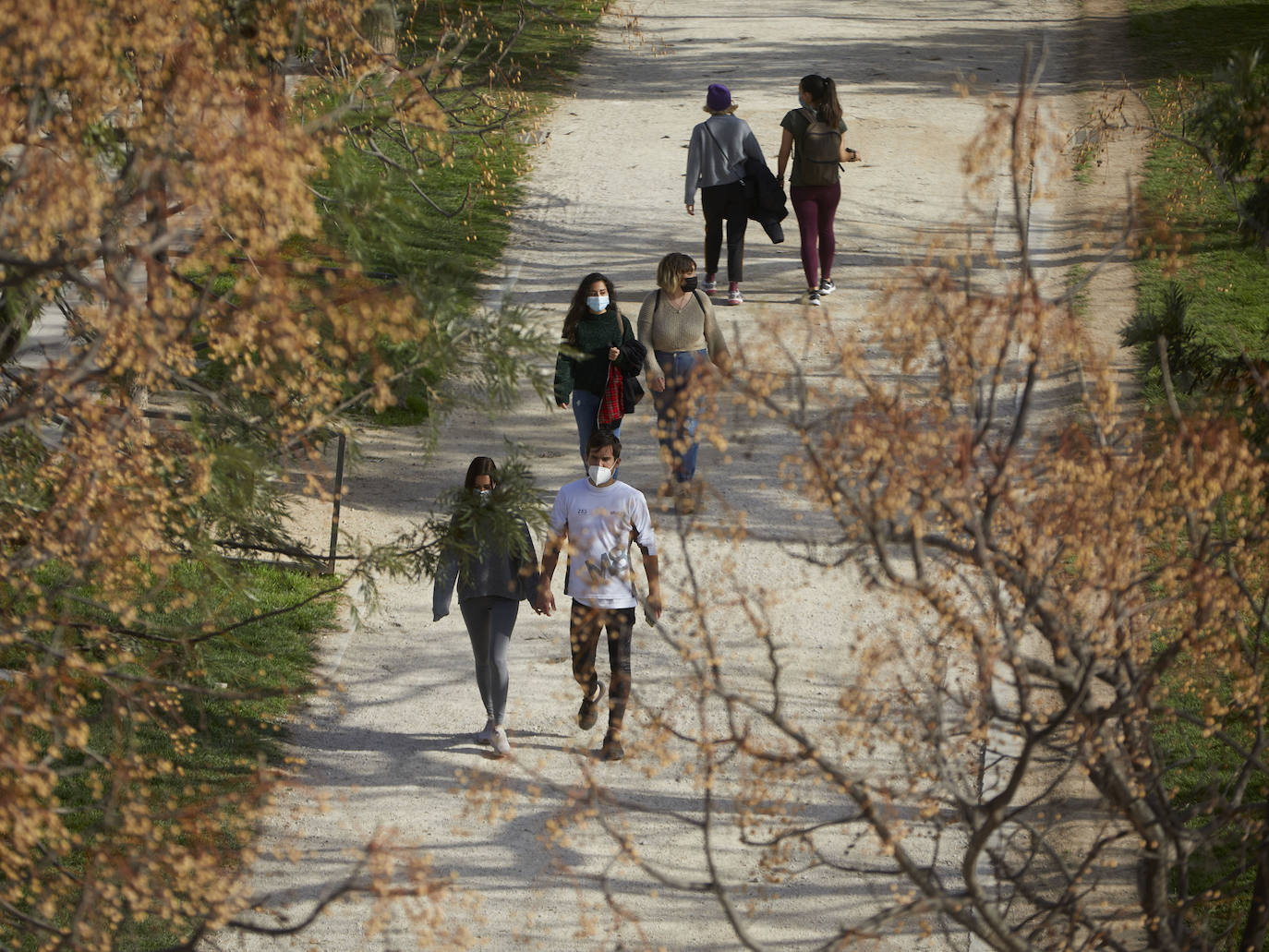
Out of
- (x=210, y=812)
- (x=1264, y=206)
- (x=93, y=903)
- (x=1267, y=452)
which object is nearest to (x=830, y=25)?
(x=1264, y=206)

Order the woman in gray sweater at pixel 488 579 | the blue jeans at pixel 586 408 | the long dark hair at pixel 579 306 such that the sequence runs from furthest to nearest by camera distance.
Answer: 1. the blue jeans at pixel 586 408
2. the long dark hair at pixel 579 306
3. the woman in gray sweater at pixel 488 579

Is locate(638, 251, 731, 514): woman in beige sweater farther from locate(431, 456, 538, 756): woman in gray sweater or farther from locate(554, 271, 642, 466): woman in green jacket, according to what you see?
locate(431, 456, 538, 756): woman in gray sweater

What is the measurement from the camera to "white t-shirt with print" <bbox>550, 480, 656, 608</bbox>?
7.83 m

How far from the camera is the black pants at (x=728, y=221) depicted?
12852mm

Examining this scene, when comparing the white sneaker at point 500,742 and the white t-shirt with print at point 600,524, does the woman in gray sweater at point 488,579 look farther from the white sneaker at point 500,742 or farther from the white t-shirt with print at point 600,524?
the white t-shirt with print at point 600,524

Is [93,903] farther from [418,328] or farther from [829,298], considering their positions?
[829,298]

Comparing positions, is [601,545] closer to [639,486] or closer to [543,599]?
[543,599]

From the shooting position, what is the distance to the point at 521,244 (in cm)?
1554

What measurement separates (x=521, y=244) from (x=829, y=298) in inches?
144

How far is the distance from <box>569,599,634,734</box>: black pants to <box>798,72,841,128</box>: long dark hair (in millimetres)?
5937

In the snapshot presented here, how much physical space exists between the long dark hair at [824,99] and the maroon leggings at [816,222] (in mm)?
628

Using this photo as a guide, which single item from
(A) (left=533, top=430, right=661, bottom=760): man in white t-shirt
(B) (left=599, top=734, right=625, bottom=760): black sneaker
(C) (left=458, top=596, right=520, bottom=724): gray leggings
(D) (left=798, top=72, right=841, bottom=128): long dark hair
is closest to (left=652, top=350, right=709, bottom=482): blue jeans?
(A) (left=533, top=430, right=661, bottom=760): man in white t-shirt

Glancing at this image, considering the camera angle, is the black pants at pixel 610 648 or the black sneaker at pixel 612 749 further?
the black sneaker at pixel 612 749

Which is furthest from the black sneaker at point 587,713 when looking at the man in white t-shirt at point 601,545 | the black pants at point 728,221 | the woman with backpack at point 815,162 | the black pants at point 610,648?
the woman with backpack at point 815,162
